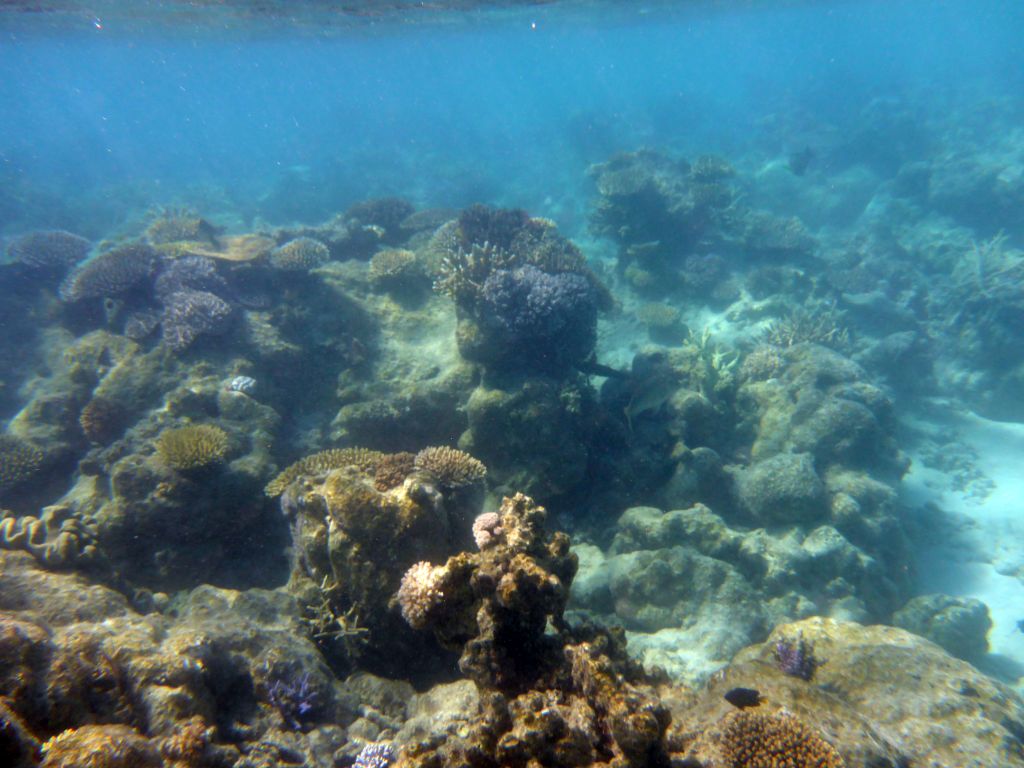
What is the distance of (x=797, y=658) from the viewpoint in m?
4.43

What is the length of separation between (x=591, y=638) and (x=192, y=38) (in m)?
46.7

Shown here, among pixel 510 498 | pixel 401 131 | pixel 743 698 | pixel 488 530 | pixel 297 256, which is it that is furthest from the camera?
pixel 401 131

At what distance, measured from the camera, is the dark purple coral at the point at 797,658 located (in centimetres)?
440

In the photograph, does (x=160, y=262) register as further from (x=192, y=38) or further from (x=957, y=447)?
(x=192, y=38)

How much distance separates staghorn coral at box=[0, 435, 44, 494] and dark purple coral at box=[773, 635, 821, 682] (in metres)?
10.1

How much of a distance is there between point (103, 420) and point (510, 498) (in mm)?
7206

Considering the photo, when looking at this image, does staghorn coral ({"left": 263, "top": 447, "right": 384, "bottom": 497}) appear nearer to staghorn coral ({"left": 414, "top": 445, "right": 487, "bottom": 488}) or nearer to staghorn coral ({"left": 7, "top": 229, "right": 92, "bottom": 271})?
staghorn coral ({"left": 414, "top": 445, "right": 487, "bottom": 488})

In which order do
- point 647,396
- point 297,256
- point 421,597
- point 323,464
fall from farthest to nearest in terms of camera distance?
point 297,256
point 647,396
point 323,464
point 421,597

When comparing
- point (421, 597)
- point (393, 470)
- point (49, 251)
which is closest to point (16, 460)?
point (393, 470)

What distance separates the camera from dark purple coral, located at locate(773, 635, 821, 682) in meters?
4.40

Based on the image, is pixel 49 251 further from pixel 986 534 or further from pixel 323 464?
pixel 986 534

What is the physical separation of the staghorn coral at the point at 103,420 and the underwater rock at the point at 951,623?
11677 mm

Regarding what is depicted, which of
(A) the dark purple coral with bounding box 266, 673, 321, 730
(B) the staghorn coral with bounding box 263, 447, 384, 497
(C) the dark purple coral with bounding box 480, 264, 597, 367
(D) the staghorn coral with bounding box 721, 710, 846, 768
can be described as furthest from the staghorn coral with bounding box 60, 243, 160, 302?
(D) the staghorn coral with bounding box 721, 710, 846, 768

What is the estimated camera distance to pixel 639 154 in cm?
1995
